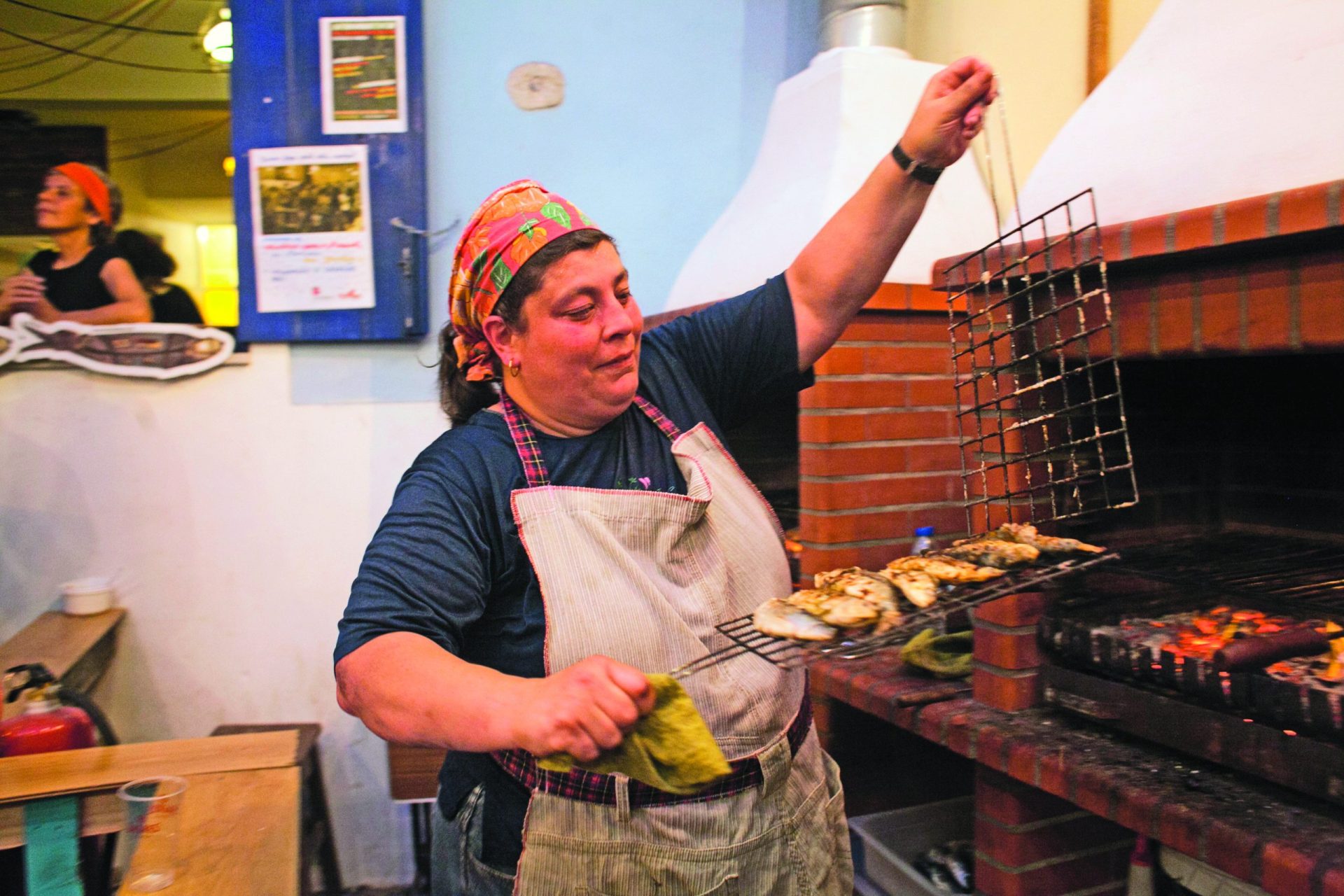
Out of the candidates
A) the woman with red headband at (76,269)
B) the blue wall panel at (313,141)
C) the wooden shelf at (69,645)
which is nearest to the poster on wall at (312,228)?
the blue wall panel at (313,141)

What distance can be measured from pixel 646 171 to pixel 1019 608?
236 cm

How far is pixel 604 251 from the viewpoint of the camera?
5.23 feet

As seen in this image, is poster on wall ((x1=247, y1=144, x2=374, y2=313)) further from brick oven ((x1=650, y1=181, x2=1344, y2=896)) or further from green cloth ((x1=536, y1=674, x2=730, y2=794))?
green cloth ((x1=536, y1=674, x2=730, y2=794))

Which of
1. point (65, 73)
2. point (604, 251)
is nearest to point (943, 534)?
point (604, 251)

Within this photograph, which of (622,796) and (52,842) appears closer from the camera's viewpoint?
(622,796)

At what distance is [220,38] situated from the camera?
3.47 m

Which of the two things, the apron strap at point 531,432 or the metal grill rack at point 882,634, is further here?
the apron strap at point 531,432

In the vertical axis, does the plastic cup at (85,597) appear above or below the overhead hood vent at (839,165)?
below

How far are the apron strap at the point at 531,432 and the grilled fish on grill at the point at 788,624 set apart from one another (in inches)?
16.3

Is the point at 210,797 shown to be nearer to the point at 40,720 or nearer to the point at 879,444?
the point at 40,720

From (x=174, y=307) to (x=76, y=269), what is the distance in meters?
0.35

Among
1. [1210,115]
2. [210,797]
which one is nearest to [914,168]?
[1210,115]

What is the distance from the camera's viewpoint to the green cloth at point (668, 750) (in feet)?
3.67

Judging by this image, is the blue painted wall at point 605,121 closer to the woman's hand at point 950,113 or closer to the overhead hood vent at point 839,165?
the overhead hood vent at point 839,165
